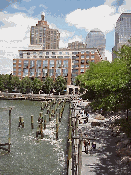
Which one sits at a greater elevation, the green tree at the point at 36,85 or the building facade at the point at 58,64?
the building facade at the point at 58,64

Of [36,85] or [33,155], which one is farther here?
[36,85]

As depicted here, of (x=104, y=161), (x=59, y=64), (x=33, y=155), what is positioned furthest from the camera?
(x=59, y=64)

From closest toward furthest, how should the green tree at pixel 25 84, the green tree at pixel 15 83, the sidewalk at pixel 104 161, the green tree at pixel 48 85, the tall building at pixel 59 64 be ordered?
the sidewalk at pixel 104 161 → the green tree at pixel 48 85 → the green tree at pixel 25 84 → the green tree at pixel 15 83 → the tall building at pixel 59 64

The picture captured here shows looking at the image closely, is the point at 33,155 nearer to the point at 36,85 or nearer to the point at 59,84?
the point at 59,84

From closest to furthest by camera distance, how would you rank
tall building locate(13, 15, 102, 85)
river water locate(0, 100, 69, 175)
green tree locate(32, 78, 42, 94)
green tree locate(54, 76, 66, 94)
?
river water locate(0, 100, 69, 175)
green tree locate(54, 76, 66, 94)
green tree locate(32, 78, 42, 94)
tall building locate(13, 15, 102, 85)

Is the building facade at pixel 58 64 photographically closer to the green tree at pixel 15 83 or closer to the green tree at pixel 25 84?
the green tree at pixel 15 83

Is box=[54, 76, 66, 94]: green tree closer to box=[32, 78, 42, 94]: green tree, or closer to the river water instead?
box=[32, 78, 42, 94]: green tree

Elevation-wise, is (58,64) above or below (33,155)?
above

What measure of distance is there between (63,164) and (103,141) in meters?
5.84

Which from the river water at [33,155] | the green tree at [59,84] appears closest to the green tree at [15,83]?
the green tree at [59,84]

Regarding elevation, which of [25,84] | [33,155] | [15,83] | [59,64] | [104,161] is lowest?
[33,155]

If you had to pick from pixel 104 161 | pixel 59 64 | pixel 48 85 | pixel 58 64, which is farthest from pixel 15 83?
pixel 104 161

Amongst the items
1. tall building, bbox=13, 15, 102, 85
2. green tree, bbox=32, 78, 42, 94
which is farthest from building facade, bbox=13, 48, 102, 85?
green tree, bbox=32, 78, 42, 94

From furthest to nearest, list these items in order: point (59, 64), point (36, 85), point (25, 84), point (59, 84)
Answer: point (59, 64)
point (25, 84)
point (36, 85)
point (59, 84)
